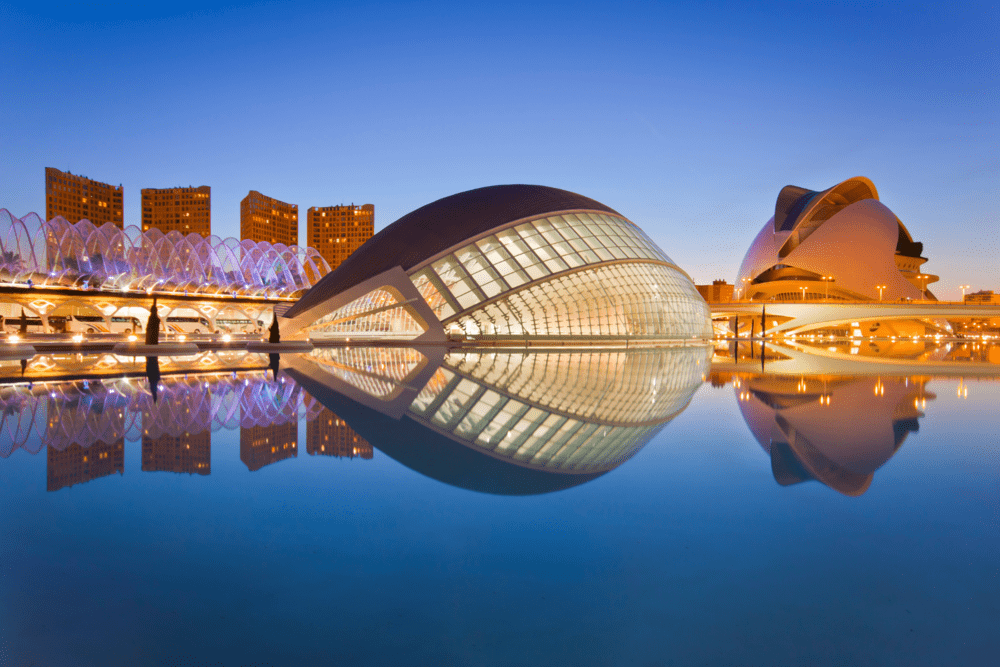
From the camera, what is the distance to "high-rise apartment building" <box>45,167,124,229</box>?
496 ft

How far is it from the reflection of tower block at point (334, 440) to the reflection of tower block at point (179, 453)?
1.16 m

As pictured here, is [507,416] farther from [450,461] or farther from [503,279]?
[503,279]

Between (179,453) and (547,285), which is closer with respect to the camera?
(179,453)

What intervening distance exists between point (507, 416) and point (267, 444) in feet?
11.5

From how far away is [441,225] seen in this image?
34.9 metres

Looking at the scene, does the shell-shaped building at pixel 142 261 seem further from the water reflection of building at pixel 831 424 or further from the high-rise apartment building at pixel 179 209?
the high-rise apartment building at pixel 179 209

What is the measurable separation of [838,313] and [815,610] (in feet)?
225

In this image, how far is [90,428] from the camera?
8.20 meters

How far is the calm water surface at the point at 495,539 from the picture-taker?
2.84 metres

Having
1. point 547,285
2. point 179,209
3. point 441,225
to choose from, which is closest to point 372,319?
point 441,225

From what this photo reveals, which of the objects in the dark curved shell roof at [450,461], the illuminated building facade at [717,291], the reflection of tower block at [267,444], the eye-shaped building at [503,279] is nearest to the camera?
the dark curved shell roof at [450,461]

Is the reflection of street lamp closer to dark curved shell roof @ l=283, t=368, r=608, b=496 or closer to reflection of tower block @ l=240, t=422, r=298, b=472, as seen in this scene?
dark curved shell roof @ l=283, t=368, r=608, b=496

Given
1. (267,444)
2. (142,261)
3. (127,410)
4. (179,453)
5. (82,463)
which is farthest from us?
(142,261)

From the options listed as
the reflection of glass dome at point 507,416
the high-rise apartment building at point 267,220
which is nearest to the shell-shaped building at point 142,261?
the reflection of glass dome at point 507,416
